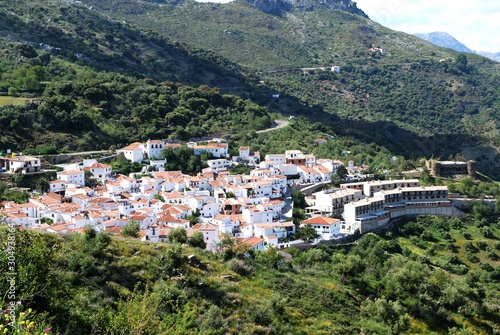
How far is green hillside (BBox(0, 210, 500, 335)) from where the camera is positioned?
31.4 feet

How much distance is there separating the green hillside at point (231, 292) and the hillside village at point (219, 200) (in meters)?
5.39

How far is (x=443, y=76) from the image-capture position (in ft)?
304

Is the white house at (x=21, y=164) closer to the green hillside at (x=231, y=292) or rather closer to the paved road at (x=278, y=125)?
the green hillside at (x=231, y=292)

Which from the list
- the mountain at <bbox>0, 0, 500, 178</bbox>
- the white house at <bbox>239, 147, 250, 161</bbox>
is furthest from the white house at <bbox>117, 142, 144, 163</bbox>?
the mountain at <bbox>0, 0, 500, 178</bbox>

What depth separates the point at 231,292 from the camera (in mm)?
15250

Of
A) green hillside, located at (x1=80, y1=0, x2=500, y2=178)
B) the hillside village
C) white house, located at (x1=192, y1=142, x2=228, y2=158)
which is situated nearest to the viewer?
the hillside village

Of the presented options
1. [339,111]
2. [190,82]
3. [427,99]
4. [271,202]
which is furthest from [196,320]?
[427,99]

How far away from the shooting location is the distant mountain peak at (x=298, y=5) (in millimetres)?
124312

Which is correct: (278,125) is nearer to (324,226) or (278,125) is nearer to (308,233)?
(324,226)

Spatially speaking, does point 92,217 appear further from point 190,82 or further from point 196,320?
point 190,82

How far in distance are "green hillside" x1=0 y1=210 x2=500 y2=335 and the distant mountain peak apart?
109784 millimetres

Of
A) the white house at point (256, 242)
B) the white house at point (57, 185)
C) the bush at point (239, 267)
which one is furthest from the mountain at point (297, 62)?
the bush at point (239, 267)

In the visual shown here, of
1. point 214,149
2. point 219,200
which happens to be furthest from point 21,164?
point 214,149

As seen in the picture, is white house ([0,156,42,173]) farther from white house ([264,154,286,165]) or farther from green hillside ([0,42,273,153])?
white house ([264,154,286,165])
